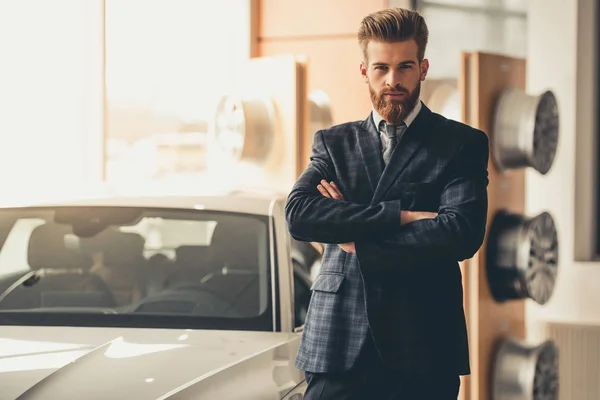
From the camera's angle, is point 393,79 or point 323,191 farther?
point 323,191

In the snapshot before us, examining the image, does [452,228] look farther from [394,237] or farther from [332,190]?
[332,190]

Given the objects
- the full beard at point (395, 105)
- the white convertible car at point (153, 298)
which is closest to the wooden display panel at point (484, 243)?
the white convertible car at point (153, 298)

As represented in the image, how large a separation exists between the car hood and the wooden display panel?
1658 millimetres

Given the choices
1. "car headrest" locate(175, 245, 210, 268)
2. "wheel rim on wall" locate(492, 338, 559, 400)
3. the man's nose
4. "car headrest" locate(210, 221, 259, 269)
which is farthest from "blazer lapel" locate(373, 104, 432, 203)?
"wheel rim on wall" locate(492, 338, 559, 400)

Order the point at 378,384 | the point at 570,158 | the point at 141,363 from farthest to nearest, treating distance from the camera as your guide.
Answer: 1. the point at 570,158
2. the point at 141,363
3. the point at 378,384

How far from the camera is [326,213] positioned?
1.90 m

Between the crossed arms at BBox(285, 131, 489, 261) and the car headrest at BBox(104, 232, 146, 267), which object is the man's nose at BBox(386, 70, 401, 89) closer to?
the crossed arms at BBox(285, 131, 489, 261)

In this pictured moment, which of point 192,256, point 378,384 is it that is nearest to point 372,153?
point 378,384

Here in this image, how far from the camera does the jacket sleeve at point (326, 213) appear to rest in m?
1.83

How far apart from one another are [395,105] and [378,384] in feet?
1.75

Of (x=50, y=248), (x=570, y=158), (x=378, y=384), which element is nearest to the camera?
(x=378, y=384)

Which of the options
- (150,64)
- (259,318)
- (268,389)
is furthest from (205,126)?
(268,389)

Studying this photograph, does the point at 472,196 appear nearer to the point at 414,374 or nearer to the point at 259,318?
the point at 414,374

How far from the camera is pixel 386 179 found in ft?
6.07
